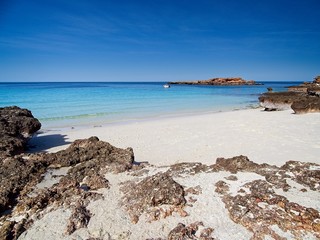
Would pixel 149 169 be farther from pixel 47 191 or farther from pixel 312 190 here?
pixel 312 190

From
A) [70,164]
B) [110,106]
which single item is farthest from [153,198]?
[110,106]

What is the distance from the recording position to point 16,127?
7.63 meters

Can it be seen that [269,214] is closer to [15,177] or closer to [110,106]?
[15,177]

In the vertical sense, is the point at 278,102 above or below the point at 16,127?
below

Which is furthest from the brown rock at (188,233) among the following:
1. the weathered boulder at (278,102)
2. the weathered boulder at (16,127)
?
the weathered boulder at (278,102)

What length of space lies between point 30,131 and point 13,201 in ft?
16.6

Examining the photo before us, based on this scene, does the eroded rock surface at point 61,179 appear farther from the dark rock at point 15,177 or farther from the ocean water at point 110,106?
the ocean water at point 110,106

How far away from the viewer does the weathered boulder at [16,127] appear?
6295 millimetres

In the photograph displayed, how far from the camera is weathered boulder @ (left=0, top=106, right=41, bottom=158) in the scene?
20.7 feet

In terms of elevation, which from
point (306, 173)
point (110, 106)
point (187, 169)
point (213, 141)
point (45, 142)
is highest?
point (306, 173)

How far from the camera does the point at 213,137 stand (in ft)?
30.2

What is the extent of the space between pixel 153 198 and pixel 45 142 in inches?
299

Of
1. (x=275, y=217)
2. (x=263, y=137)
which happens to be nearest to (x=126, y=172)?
(x=275, y=217)

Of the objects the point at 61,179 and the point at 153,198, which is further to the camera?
the point at 61,179
